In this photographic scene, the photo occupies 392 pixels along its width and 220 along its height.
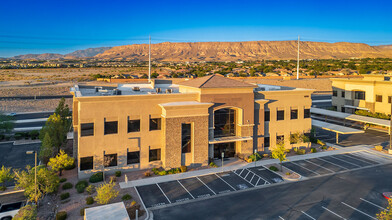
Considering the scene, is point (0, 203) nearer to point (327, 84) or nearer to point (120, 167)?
point (120, 167)

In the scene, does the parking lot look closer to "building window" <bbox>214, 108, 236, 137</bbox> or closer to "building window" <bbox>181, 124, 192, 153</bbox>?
"building window" <bbox>181, 124, 192, 153</bbox>

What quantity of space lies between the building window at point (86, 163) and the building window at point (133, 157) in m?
3.54

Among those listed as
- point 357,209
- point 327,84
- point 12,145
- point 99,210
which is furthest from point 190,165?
point 327,84

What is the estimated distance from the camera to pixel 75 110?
29.4 metres

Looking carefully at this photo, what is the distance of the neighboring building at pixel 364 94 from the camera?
50.9 meters

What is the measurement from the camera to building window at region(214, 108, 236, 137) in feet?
107

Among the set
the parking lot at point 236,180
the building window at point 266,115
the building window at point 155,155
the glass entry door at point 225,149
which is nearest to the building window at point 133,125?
the building window at point 155,155

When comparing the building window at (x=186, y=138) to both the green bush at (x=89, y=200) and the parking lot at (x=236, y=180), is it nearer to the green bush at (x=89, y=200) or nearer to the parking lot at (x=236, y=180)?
the parking lot at (x=236, y=180)

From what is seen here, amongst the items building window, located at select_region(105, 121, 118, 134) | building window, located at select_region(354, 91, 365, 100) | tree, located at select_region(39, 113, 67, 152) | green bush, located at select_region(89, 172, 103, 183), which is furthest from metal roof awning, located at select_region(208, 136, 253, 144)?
building window, located at select_region(354, 91, 365, 100)

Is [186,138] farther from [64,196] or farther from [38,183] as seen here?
[38,183]

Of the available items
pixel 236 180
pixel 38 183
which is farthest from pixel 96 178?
pixel 236 180

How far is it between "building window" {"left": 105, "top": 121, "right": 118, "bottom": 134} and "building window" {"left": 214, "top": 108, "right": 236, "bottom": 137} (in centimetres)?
1079

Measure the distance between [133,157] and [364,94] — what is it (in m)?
46.1

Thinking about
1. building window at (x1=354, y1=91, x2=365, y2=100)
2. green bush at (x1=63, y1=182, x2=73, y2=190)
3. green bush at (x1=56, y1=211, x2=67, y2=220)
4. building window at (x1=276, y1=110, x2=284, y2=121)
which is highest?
building window at (x1=354, y1=91, x2=365, y2=100)
